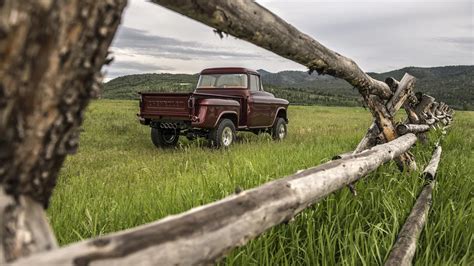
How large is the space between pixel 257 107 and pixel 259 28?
9.31 meters

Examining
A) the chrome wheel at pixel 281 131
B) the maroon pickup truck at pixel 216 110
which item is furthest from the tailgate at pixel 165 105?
the chrome wheel at pixel 281 131

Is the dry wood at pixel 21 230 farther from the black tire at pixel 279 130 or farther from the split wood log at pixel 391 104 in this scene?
the black tire at pixel 279 130

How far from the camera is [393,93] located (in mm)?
5199

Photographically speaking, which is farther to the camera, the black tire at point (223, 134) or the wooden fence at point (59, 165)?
the black tire at point (223, 134)

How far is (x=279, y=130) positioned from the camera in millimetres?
12430

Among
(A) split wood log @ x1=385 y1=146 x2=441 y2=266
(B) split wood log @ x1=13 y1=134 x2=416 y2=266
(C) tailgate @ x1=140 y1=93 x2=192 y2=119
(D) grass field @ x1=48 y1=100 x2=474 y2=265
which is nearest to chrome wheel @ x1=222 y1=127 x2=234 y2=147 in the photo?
(C) tailgate @ x1=140 y1=93 x2=192 y2=119

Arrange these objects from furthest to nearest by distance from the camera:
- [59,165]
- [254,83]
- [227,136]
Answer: [254,83]
[227,136]
[59,165]

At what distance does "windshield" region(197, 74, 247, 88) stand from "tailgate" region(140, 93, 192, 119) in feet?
7.19

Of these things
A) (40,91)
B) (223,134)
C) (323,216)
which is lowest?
(223,134)

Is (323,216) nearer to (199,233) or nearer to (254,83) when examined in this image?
(199,233)

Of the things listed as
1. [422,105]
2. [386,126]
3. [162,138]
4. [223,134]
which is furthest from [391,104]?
[162,138]

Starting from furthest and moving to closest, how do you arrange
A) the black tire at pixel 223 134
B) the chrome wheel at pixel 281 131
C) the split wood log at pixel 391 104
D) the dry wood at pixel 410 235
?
the chrome wheel at pixel 281 131, the black tire at pixel 223 134, the split wood log at pixel 391 104, the dry wood at pixel 410 235

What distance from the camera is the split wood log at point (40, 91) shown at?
0.94 m

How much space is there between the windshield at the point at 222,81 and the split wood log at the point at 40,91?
391 inches
